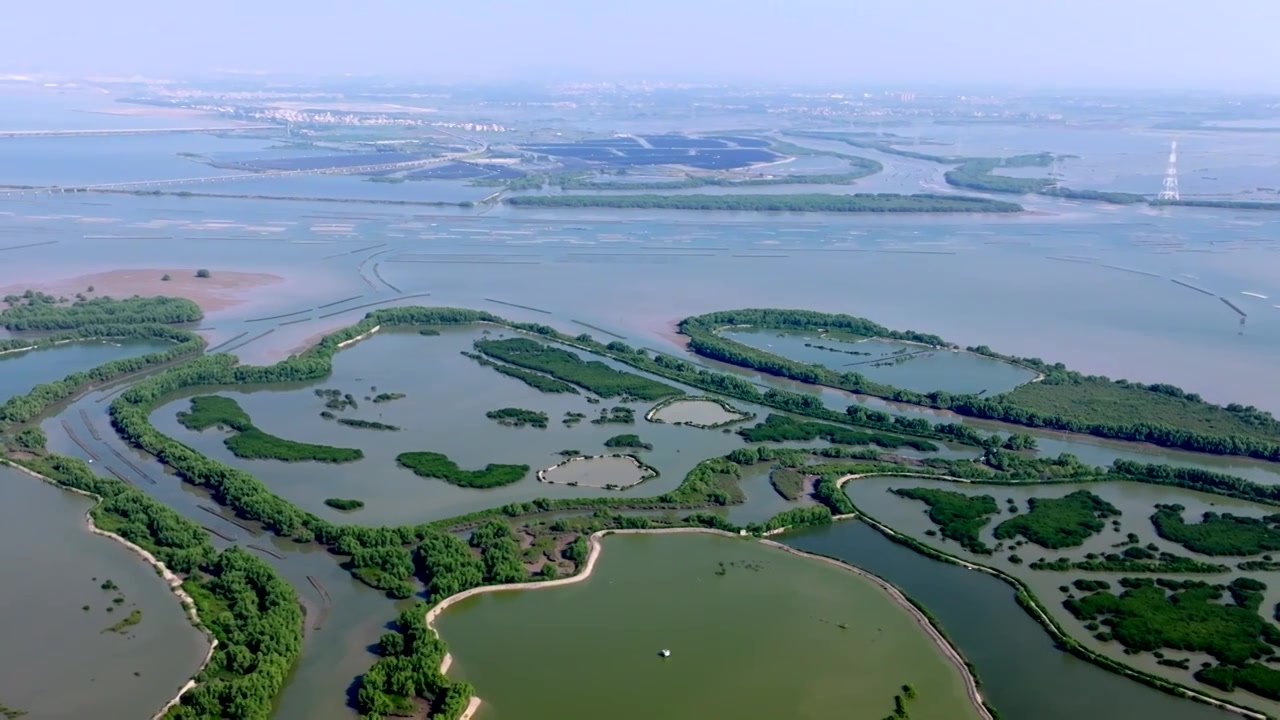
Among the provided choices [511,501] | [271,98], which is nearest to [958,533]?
[511,501]

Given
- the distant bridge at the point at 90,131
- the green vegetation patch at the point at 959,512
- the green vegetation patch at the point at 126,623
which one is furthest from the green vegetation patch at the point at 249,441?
the distant bridge at the point at 90,131

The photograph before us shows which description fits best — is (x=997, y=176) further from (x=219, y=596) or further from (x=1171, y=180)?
(x=219, y=596)

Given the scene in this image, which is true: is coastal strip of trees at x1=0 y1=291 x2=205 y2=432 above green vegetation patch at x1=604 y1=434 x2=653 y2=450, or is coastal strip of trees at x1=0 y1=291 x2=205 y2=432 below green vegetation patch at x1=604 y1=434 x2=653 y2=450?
above

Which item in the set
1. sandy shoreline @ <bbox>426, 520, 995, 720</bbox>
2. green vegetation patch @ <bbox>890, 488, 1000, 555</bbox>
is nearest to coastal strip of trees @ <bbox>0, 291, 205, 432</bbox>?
sandy shoreline @ <bbox>426, 520, 995, 720</bbox>

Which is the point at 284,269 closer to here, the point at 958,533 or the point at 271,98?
the point at 958,533

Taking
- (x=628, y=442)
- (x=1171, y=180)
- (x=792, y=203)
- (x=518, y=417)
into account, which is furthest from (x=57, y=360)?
(x=1171, y=180)

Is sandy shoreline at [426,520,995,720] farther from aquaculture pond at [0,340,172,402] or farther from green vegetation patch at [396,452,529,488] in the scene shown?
aquaculture pond at [0,340,172,402]

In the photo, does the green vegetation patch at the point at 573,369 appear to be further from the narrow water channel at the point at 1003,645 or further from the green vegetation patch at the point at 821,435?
the narrow water channel at the point at 1003,645
